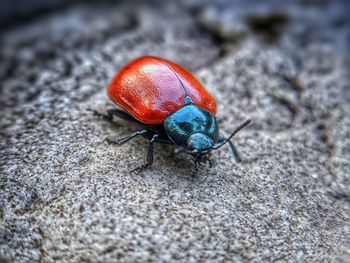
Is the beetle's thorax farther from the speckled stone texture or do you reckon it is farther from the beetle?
the speckled stone texture

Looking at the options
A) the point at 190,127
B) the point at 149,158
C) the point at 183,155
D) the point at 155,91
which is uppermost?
the point at 155,91

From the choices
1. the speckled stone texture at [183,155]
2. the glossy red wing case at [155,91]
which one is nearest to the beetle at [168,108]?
the glossy red wing case at [155,91]

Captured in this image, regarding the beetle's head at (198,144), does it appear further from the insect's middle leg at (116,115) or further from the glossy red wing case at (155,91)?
the insect's middle leg at (116,115)

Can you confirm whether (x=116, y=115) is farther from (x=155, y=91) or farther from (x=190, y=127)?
(x=190, y=127)

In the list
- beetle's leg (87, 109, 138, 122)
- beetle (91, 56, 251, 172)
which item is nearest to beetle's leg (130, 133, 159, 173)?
beetle (91, 56, 251, 172)

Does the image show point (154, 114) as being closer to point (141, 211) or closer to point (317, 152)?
point (141, 211)

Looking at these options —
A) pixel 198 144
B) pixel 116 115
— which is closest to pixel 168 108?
pixel 198 144
